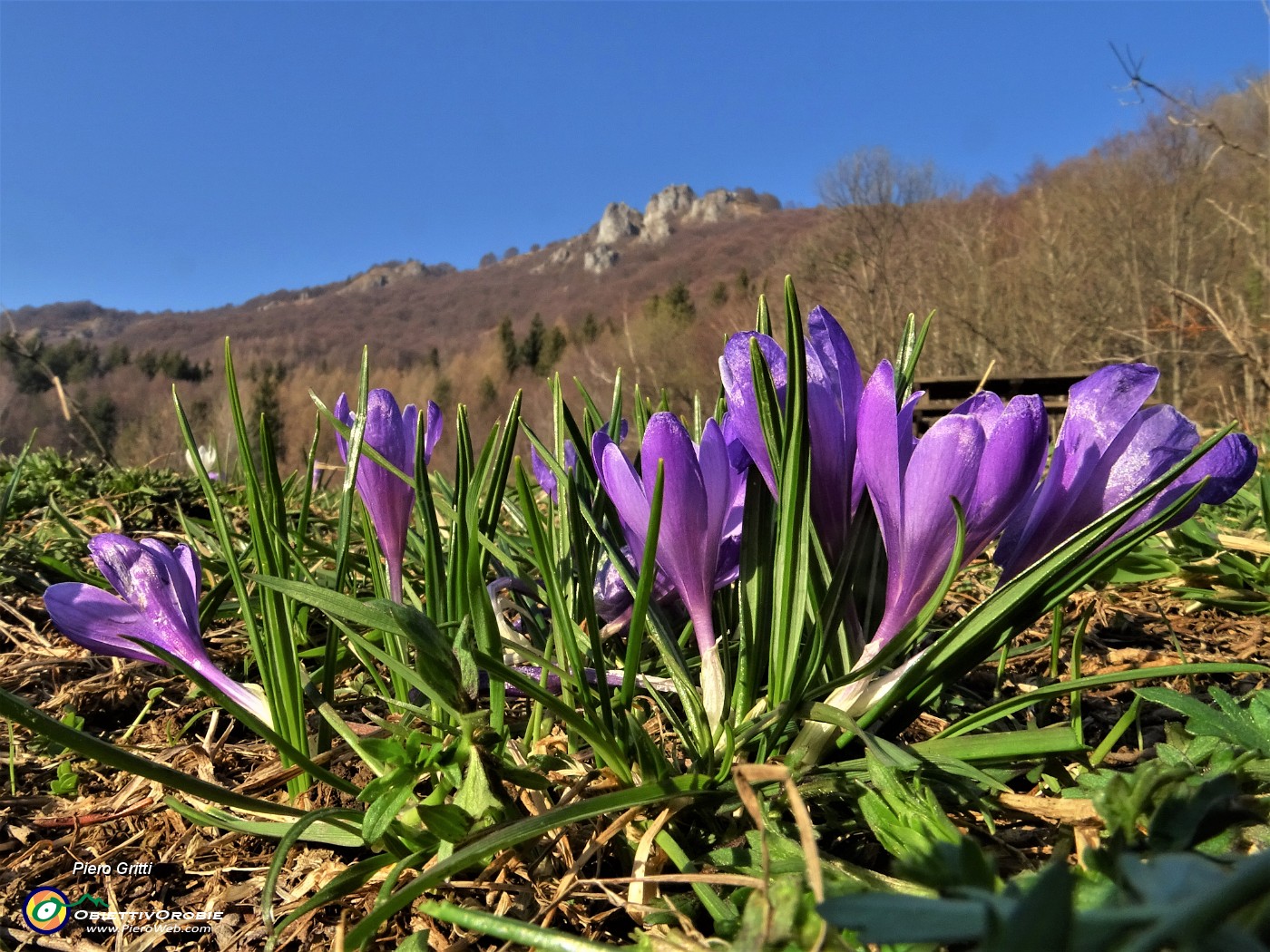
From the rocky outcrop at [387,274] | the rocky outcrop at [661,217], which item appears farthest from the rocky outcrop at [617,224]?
the rocky outcrop at [387,274]

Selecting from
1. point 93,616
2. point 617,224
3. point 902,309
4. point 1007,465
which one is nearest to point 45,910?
point 93,616

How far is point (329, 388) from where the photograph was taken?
36.5 m

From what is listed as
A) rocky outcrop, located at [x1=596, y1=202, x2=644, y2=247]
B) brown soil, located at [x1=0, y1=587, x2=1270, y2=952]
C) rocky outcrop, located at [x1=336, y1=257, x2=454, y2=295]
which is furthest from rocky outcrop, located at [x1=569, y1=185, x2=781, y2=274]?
brown soil, located at [x1=0, y1=587, x2=1270, y2=952]

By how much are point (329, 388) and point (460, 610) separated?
127 ft

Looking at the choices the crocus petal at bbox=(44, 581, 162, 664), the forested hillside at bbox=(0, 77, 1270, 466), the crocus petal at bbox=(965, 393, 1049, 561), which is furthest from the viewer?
the forested hillside at bbox=(0, 77, 1270, 466)

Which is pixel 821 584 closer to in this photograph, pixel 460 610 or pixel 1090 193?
pixel 460 610

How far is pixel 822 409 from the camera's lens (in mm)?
588

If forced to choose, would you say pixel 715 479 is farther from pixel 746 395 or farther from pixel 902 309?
pixel 902 309

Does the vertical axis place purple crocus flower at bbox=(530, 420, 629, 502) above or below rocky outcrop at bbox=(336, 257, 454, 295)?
below

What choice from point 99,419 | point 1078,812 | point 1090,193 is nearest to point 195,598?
point 1078,812

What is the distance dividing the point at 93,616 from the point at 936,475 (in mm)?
677

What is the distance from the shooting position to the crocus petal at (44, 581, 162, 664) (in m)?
0.64

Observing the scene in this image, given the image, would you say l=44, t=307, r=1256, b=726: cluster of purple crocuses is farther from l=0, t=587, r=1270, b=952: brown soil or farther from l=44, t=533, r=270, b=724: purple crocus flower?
l=0, t=587, r=1270, b=952: brown soil

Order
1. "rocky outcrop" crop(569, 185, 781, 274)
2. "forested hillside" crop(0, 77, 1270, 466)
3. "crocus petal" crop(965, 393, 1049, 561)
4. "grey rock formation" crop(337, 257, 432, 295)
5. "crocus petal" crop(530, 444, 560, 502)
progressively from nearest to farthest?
"crocus petal" crop(965, 393, 1049, 561) < "crocus petal" crop(530, 444, 560, 502) < "forested hillside" crop(0, 77, 1270, 466) < "rocky outcrop" crop(569, 185, 781, 274) < "grey rock formation" crop(337, 257, 432, 295)
